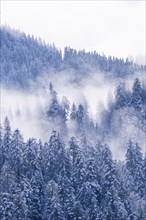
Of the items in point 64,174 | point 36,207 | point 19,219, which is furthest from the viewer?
point 64,174

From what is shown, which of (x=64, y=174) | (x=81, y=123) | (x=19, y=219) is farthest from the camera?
(x=81, y=123)

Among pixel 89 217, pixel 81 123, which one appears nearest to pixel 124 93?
pixel 81 123

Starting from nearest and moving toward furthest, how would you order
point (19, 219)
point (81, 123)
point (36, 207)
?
point (19, 219) → point (36, 207) → point (81, 123)

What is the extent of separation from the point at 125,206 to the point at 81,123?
7527 centimetres

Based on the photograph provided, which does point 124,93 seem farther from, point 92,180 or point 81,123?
point 92,180

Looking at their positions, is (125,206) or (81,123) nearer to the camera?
(125,206)

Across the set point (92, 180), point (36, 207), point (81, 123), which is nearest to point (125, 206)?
point (92, 180)

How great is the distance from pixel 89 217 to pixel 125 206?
7949 mm

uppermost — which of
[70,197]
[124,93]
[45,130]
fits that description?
[124,93]

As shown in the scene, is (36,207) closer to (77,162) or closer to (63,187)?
(63,187)

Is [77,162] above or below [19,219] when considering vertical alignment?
above

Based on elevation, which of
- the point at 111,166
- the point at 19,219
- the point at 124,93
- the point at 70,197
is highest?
the point at 124,93

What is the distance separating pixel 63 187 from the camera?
8212 cm

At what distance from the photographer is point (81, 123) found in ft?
516
